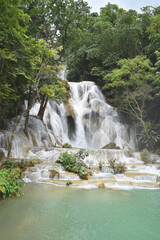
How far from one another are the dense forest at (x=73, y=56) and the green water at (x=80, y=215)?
484 centimetres

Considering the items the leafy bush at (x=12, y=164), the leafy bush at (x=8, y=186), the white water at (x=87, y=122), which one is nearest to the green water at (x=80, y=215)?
the leafy bush at (x=8, y=186)

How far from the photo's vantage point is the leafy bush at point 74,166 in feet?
26.0

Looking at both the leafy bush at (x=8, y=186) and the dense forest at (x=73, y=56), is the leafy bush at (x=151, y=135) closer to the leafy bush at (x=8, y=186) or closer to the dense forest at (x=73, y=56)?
the dense forest at (x=73, y=56)

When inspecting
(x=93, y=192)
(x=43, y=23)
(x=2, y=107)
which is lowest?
(x=93, y=192)

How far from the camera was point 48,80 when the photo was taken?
1349cm

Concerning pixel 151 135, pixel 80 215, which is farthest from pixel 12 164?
pixel 151 135

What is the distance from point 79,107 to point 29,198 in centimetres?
1574

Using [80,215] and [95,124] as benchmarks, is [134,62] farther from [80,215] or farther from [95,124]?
[80,215]

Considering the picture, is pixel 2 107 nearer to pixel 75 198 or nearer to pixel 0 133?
pixel 0 133

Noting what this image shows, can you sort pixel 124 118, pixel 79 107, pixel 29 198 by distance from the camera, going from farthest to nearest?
pixel 124 118, pixel 79 107, pixel 29 198

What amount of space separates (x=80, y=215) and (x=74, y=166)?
14.4 feet

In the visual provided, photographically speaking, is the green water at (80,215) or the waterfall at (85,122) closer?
the green water at (80,215)

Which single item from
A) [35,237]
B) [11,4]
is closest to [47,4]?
[11,4]

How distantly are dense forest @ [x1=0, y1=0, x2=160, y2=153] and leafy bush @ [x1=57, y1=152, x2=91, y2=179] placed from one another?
3898mm
